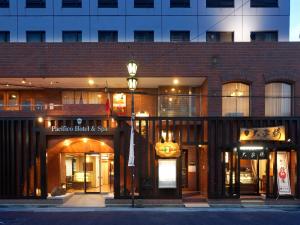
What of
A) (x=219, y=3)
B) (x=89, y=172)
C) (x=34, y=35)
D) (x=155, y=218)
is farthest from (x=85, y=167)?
(x=219, y=3)

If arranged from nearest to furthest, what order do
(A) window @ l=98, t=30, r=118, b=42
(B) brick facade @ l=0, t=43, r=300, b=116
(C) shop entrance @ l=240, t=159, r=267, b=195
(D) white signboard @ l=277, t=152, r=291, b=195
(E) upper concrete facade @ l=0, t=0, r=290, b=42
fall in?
(D) white signboard @ l=277, t=152, r=291, b=195 → (B) brick facade @ l=0, t=43, r=300, b=116 → (C) shop entrance @ l=240, t=159, r=267, b=195 → (E) upper concrete facade @ l=0, t=0, r=290, b=42 → (A) window @ l=98, t=30, r=118, b=42

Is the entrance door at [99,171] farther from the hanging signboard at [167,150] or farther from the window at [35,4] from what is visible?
the window at [35,4]

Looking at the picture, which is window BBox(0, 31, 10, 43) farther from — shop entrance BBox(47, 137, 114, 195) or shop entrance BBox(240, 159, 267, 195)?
shop entrance BBox(240, 159, 267, 195)

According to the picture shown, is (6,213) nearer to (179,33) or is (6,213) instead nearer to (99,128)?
(99,128)

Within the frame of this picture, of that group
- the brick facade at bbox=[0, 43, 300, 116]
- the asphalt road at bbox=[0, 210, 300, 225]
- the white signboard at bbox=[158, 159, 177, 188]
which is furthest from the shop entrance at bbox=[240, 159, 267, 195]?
the white signboard at bbox=[158, 159, 177, 188]

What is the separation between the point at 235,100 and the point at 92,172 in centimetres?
1022

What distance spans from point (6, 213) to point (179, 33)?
1641 centimetres

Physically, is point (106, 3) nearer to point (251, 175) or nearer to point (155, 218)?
point (251, 175)

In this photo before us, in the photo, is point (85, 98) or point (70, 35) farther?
point (70, 35)

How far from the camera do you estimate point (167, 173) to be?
18.9 m

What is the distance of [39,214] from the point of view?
1670cm

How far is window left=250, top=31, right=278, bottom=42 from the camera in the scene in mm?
24652

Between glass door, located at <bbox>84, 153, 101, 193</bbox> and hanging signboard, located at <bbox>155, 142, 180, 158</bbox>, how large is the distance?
17.3 ft

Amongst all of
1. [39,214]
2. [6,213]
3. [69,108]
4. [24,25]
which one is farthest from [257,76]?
[24,25]
